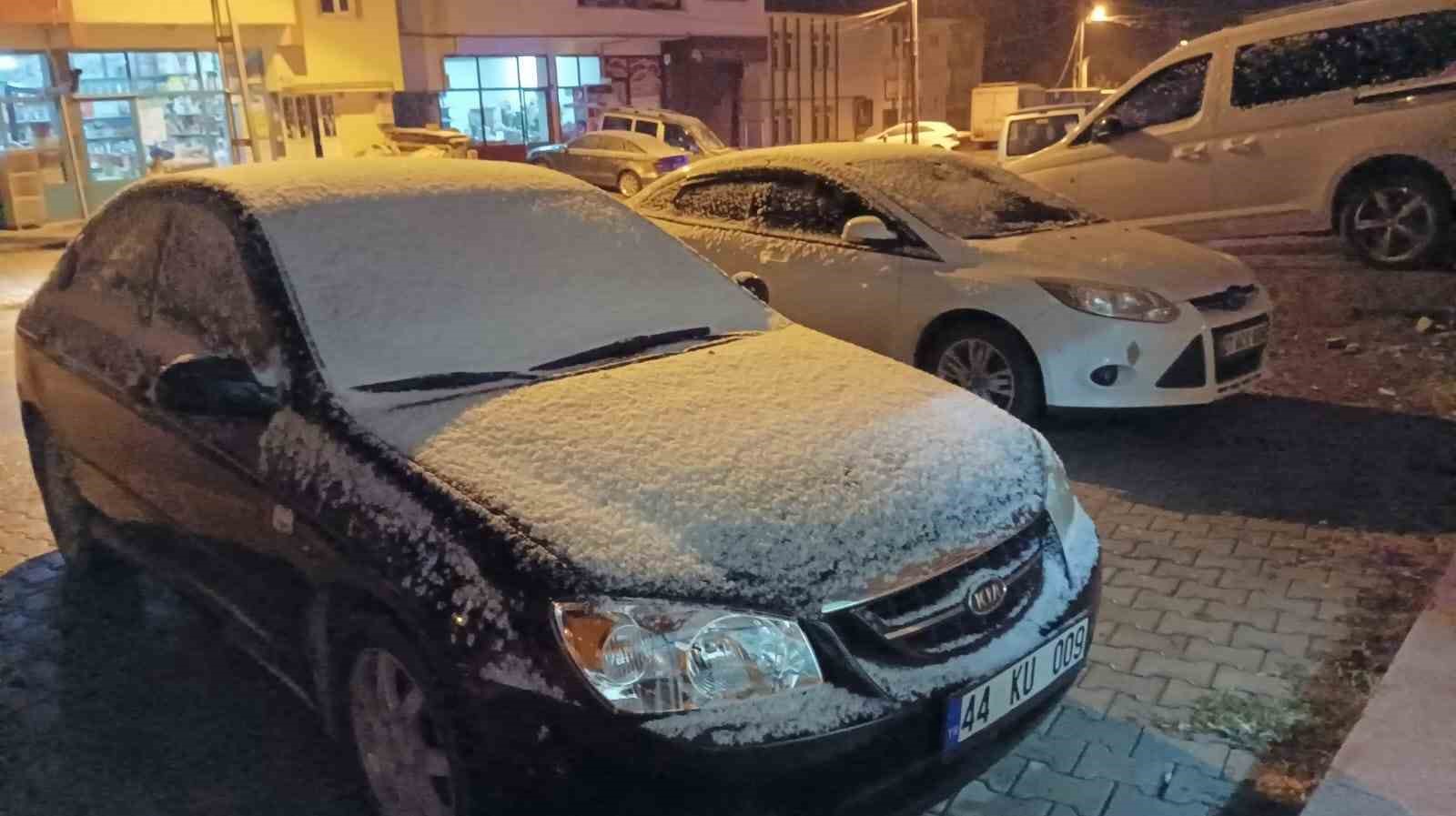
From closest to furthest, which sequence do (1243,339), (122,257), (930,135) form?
(122,257)
(1243,339)
(930,135)

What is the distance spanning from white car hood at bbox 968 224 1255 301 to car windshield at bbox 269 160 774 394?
230 cm

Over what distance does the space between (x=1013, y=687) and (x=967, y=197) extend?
4287 millimetres

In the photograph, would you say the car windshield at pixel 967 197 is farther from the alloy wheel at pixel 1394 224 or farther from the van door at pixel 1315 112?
the alloy wheel at pixel 1394 224

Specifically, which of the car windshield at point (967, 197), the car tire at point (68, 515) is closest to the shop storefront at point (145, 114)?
the car tire at point (68, 515)

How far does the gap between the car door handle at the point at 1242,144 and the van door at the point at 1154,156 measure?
0.17 metres

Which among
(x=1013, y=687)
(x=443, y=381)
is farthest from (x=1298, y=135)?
(x=443, y=381)

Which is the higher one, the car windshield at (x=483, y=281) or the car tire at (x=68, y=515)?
the car windshield at (x=483, y=281)

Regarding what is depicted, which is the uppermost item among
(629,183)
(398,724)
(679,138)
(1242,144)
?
(1242,144)

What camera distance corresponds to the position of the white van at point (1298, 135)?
28.5 feet

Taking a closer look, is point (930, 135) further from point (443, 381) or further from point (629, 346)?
point (443, 381)

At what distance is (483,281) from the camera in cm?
347

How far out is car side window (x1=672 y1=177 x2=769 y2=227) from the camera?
686 centimetres

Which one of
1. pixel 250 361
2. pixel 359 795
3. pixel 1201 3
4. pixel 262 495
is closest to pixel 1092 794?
pixel 359 795

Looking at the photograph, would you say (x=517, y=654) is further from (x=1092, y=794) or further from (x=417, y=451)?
(x=1092, y=794)
